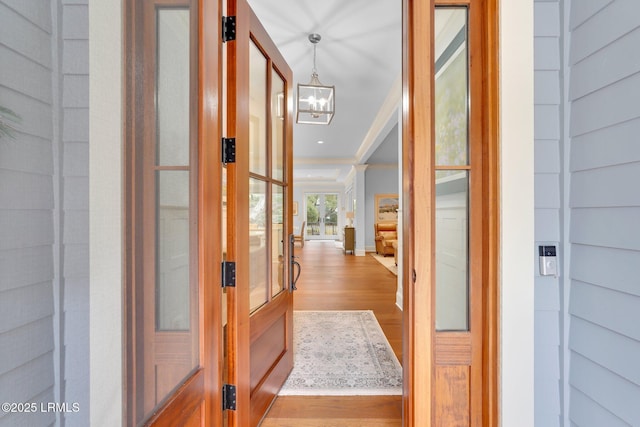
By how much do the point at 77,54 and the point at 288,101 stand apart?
1512 millimetres

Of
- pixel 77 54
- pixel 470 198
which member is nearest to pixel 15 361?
pixel 77 54

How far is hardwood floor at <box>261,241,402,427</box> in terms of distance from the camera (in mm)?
1592

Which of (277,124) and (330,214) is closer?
(277,124)

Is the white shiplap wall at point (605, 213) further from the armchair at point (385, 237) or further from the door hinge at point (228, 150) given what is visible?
the armchair at point (385, 237)

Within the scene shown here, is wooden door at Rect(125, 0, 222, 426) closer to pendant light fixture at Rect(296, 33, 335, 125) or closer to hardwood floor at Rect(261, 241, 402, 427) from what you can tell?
hardwood floor at Rect(261, 241, 402, 427)

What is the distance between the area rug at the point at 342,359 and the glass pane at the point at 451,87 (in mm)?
1597

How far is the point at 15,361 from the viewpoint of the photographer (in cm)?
46

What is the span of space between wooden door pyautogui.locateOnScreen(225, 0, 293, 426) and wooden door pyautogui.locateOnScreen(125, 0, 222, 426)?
12cm

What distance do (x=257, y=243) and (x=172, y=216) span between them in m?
0.67

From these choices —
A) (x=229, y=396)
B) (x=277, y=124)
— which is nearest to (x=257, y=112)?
(x=277, y=124)

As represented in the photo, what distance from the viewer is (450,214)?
1312 millimetres

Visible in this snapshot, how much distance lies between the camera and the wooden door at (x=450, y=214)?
120cm

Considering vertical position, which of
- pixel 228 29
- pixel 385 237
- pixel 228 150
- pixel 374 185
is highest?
pixel 374 185

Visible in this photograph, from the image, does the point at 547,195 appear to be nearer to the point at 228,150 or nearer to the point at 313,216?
the point at 228,150
